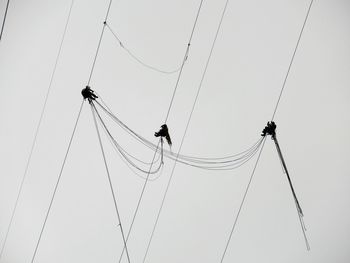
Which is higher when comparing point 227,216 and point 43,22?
point 43,22

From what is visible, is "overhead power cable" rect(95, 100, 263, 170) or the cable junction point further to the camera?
"overhead power cable" rect(95, 100, 263, 170)

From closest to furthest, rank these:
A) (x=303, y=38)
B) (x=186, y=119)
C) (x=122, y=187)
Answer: (x=303, y=38) < (x=186, y=119) < (x=122, y=187)

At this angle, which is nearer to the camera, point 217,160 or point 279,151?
point 279,151

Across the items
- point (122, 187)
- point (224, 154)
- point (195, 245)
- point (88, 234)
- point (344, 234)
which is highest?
point (224, 154)

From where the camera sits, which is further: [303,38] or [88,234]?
[88,234]

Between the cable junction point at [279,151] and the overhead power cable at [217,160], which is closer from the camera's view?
the cable junction point at [279,151]

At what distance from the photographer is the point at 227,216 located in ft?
32.2

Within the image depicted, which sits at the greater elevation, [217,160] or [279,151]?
[279,151]

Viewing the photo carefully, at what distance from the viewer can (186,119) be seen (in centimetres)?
935

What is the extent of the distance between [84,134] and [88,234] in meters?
2.63

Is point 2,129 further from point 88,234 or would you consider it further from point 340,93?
point 340,93

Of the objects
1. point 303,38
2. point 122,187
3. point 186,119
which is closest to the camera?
point 303,38

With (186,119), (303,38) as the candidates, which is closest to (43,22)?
(186,119)

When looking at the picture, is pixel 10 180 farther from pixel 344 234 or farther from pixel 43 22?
pixel 344 234
